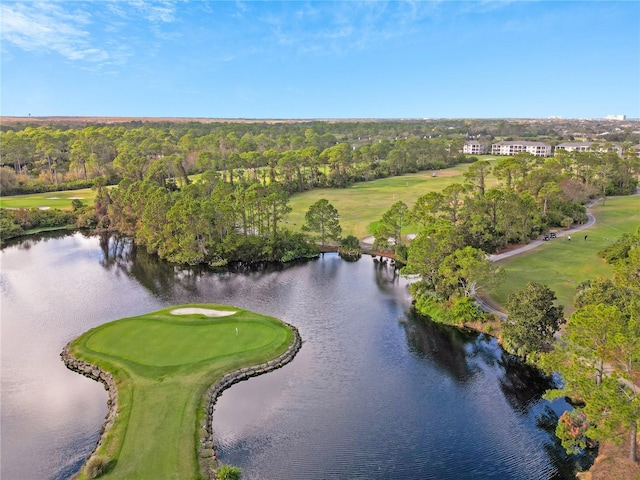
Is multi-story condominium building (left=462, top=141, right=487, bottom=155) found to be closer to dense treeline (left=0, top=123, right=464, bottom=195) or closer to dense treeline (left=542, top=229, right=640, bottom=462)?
dense treeline (left=0, top=123, right=464, bottom=195)

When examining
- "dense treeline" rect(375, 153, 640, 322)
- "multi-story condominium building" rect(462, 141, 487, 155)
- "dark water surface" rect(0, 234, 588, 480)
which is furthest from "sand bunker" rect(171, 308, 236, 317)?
"multi-story condominium building" rect(462, 141, 487, 155)

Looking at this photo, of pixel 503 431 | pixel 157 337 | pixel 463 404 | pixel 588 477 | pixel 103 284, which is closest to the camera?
pixel 588 477

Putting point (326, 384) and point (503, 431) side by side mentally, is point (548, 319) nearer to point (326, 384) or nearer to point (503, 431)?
point (503, 431)

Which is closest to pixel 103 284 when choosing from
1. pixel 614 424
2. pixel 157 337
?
pixel 157 337

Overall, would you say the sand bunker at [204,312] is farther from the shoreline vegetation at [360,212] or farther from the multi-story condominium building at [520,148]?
the multi-story condominium building at [520,148]

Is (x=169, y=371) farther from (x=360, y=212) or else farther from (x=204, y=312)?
(x=360, y=212)

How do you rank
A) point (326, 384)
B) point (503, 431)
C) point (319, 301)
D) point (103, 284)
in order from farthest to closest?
point (103, 284)
point (319, 301)
point (326, 384)
point (503, 431)
